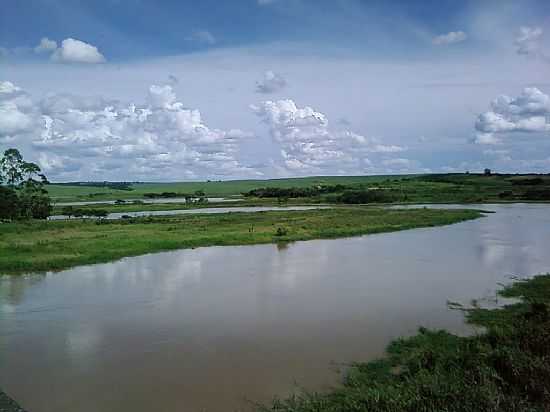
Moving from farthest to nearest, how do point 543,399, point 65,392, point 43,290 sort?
point 43,290 < point 65,392 < point 543,399

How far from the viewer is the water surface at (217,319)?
8609mm

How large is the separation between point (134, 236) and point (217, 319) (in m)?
16.7

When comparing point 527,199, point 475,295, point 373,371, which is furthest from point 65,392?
point 527,199

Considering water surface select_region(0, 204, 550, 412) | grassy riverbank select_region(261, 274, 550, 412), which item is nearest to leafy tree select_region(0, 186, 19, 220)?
water surface select_region(0, 204, 550, 412)

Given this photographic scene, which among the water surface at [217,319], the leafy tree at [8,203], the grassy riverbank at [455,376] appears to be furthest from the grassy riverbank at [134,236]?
the grassy riverbank at [455,376]

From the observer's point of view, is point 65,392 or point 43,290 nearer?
point 65,392

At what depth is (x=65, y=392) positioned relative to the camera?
847 centimetres

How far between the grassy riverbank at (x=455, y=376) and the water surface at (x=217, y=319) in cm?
74

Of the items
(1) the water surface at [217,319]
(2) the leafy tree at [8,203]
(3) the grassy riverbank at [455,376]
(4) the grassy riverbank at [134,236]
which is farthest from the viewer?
(2) the leafy tree at [8,203]

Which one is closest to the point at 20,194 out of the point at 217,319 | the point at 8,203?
the point at 8,203

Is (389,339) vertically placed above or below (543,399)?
below

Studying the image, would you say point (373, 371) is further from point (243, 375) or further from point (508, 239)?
point (508, 239)

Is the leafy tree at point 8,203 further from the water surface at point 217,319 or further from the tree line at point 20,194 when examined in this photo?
the water surface at point 217,319

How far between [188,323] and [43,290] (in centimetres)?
653
